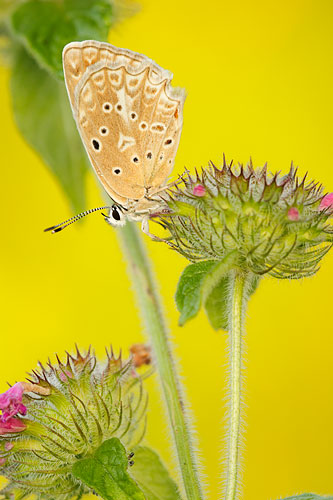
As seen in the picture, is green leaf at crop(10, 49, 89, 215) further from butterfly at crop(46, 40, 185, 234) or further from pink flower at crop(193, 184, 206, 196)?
pink flower at crop(193, 184, 206, 196)

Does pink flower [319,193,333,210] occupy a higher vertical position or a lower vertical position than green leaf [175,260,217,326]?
higher

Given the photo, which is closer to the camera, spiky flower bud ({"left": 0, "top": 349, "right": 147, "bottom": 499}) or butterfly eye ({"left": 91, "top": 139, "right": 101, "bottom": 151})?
spiky flower bud ({"left": 0, "top": 349, "right": 147, "bottom": 499})

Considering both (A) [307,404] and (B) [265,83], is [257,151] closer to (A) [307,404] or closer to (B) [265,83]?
(B) [265,83]

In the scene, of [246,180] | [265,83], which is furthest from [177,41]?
[246,180]

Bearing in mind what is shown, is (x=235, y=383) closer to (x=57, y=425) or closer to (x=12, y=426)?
(x=57, y=425)

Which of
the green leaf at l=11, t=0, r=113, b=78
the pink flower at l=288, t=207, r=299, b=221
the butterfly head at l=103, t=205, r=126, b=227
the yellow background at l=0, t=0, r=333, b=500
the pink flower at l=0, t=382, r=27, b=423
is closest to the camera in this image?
the pink flower at l=288, t=207, r=299, b=221

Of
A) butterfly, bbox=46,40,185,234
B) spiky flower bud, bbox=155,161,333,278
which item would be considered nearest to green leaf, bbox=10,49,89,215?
butterfly, bbox=46,40,185,234

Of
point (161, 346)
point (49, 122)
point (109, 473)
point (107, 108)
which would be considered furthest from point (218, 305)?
point (49, 122)
